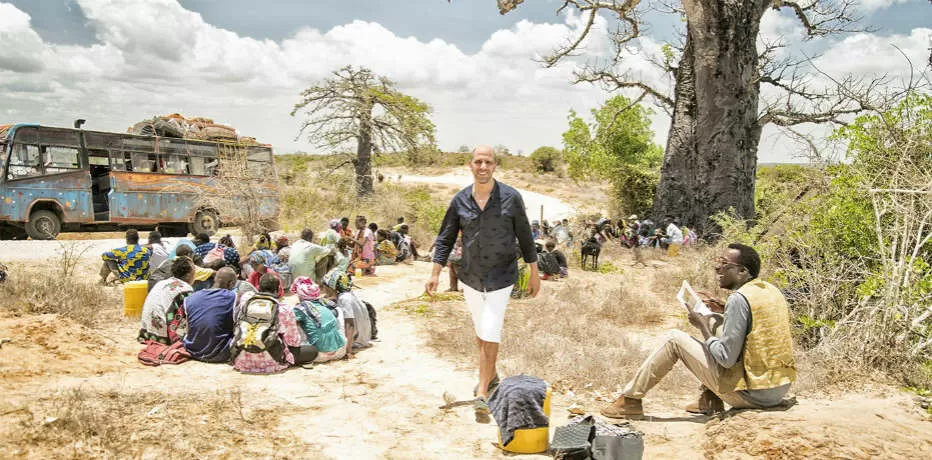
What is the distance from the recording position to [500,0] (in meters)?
→ 12.6

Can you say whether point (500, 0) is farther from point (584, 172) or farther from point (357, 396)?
point (584, 172)

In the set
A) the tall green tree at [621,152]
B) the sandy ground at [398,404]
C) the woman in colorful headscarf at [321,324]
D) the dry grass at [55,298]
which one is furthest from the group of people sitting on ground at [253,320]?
the tall green tree at [621,152]

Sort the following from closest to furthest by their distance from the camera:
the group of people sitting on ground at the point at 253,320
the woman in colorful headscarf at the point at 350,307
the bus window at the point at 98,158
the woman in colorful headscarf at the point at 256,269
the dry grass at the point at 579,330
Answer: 1. the dry grass at the point at 579,330
2. the group of people sitting on ground at the point at 253,320
3. the woman in colorful headscarf at the point at 350,307
4. the woman in colorful headscarf at the point at 256,269
5. the bus window at the point at 98,158

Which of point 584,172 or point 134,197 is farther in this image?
point 584,172

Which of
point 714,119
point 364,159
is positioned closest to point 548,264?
point 714,119

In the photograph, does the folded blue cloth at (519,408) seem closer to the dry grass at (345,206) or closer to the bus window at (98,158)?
the dry grass at (345,206)

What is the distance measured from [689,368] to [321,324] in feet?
11.1

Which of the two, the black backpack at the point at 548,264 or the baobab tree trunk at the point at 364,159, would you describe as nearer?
the black backpack at the point at 548,264

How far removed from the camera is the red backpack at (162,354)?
5328 millimetres

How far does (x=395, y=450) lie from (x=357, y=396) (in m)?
1.15

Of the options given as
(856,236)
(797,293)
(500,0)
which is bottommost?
(797,293)

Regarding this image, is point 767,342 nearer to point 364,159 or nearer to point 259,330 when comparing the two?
point 259,330

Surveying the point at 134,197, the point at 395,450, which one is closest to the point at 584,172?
the point at 134,197

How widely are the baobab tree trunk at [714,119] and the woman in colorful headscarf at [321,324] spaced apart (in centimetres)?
1135
